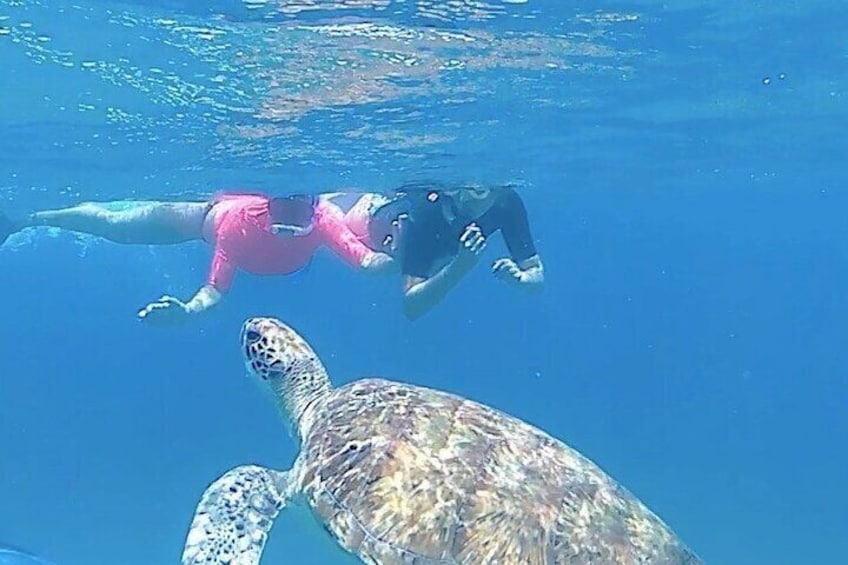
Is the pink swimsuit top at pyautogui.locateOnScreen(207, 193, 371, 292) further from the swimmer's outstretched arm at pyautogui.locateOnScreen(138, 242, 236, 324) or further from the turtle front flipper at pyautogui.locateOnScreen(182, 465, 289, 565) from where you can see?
the turtle front flipper at pyautogui.locateOnScreen(182, 465, 289, 565)

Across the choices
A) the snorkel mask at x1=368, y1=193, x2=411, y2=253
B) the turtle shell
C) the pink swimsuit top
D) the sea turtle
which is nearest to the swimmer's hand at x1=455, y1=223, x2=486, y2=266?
the snorkel mask at x1=368, y1=193, x2=411, y2=253

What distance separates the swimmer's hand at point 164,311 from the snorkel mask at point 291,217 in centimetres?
219

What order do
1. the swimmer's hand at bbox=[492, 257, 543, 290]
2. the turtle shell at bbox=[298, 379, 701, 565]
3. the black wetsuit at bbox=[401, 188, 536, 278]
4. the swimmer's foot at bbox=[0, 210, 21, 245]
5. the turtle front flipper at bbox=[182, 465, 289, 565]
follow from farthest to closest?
the swimmer's foot at bbox=[0, 210, 21, 245] < the black wetsuit at bbox=[401, 188, 536, 278] < the swimmer's hand at bbox=[492, 257, 543, 290] < the turtle front flipper at bbox=[182, 465, 289, 565] < the turtle shell at bbox=[298, 379, 701, 565]

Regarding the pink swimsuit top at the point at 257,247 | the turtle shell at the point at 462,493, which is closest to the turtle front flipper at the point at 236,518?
the turtle shell at the point at 462,493

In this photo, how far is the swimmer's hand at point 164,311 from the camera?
37.9ft

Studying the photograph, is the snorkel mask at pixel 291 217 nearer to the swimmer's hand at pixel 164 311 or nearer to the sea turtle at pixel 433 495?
the swimmer's hand at pixel 164 311

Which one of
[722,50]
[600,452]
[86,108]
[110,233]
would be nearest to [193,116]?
[86,108]

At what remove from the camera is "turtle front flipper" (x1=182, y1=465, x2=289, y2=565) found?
245 inches

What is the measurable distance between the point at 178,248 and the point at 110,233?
3049 centimetres

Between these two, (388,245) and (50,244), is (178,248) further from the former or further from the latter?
(388,245)

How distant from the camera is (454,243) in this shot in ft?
40.9

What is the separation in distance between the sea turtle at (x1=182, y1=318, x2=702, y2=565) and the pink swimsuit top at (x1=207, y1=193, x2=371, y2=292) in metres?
6.82

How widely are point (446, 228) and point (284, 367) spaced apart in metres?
5.17

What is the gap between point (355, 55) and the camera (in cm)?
1179
